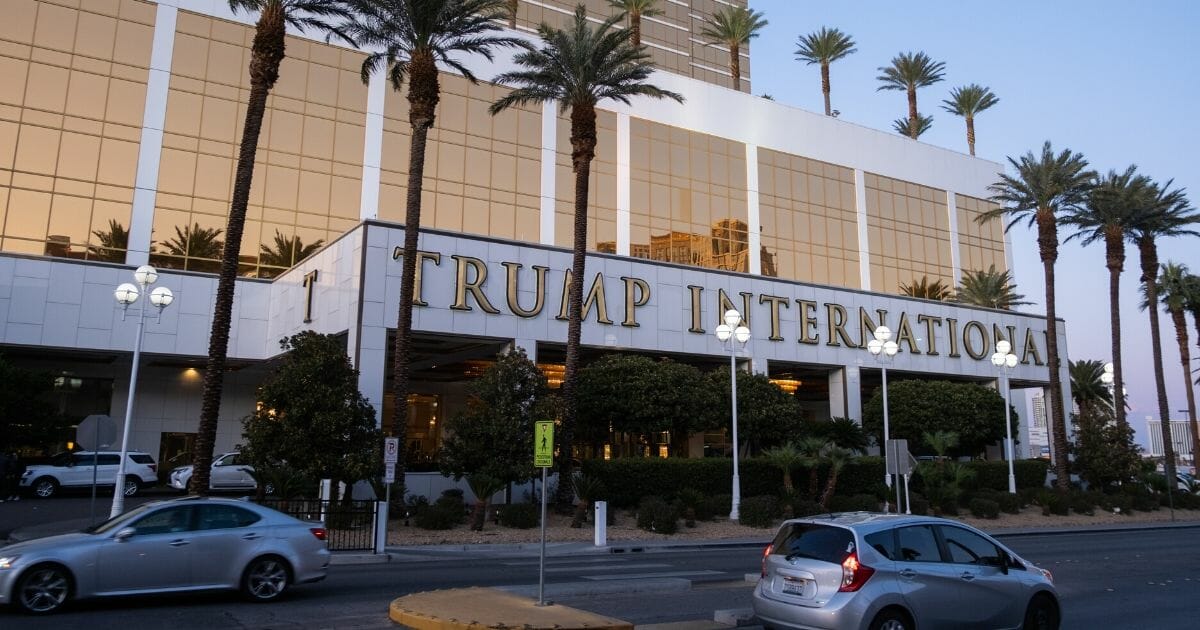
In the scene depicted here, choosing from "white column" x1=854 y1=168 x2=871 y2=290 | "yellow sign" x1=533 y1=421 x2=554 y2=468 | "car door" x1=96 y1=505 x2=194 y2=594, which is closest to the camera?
"car door" x1=96 y1=505 x2=194 y2=594

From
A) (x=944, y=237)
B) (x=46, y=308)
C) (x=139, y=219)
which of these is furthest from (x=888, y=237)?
(x=46, y=308)

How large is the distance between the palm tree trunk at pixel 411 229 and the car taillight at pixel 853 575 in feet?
62.8

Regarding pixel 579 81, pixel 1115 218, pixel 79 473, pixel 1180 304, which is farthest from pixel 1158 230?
pixel 79 473

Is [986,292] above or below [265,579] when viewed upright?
above

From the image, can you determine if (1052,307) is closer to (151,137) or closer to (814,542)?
(814,542)

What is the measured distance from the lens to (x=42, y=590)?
10.5 m

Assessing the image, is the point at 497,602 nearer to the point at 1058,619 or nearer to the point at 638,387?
the point at 1058,619

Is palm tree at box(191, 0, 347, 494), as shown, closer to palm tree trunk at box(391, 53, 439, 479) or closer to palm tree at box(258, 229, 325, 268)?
palm tree trunk at box(391, 53, 439, 479)

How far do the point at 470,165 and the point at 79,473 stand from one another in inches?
883

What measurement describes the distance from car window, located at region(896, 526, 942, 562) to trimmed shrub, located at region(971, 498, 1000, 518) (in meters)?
28.1

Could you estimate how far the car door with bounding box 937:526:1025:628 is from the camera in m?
9.21

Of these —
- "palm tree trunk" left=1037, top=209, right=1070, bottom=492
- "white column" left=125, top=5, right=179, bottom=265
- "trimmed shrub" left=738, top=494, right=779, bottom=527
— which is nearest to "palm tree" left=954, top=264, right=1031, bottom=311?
"palm tree trunk" left=1037, top=209, right=1070, bottom=492

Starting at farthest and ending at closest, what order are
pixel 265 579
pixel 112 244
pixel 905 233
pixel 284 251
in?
pixel 905 233 → pixel 284 251 → pixel 112 244 → pixel 265 579

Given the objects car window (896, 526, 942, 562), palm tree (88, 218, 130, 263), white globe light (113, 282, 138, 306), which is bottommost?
car window (896, 526, 942, 562)
